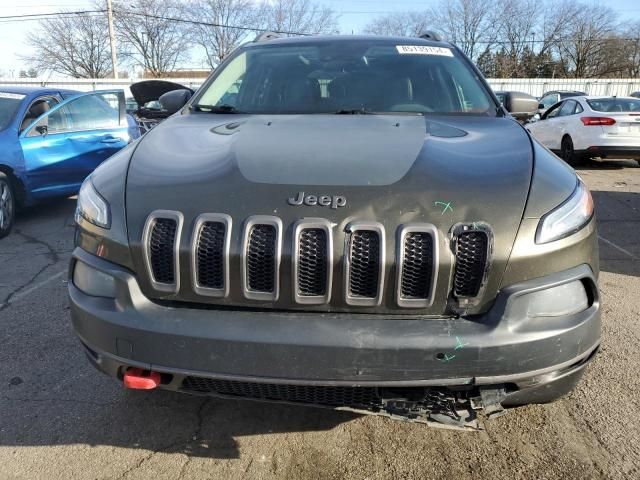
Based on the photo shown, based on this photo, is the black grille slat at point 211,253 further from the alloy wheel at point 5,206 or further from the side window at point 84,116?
the side window at point 84,116

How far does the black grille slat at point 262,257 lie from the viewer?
6.07 ft

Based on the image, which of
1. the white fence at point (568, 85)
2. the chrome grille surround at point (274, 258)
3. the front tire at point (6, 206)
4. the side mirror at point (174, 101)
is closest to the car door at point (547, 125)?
the side mirror at point (174, 101)

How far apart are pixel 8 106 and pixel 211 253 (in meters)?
6.13

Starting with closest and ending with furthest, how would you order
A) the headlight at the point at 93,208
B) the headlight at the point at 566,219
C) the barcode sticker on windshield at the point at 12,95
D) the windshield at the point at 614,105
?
the headlight at the point at 566,219 < the headlight at the point at 93,208 < the barcode sticker on windshield at the point at 12,95 < the windshield at the point at 614,105

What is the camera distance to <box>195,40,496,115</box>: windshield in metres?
3.12

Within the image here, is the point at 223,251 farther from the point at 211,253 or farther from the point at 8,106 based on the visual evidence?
the point at 8,106

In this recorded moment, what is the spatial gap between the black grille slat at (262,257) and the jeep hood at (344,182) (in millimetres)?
46

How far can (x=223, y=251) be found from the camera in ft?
6.12

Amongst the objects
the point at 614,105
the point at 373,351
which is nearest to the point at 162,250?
the point at 373,351

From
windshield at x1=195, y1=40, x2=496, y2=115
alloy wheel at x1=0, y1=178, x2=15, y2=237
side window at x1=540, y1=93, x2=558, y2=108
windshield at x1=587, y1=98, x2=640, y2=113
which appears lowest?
alloy wheel at x1=0, y1=178, x2=15, y2=237

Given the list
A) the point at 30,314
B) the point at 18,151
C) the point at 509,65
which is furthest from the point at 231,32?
the point at 30,314

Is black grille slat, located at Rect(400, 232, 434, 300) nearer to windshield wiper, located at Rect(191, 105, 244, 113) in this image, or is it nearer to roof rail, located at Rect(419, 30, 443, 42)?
windshield wiper, located at Rect(191, 105, 244, 113)

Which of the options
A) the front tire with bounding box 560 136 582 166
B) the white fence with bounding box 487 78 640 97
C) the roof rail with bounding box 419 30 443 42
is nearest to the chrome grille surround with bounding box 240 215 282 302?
the roof rail with bounding box 419 30 443 42

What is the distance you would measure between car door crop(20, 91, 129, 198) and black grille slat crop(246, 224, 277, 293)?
5.67m
